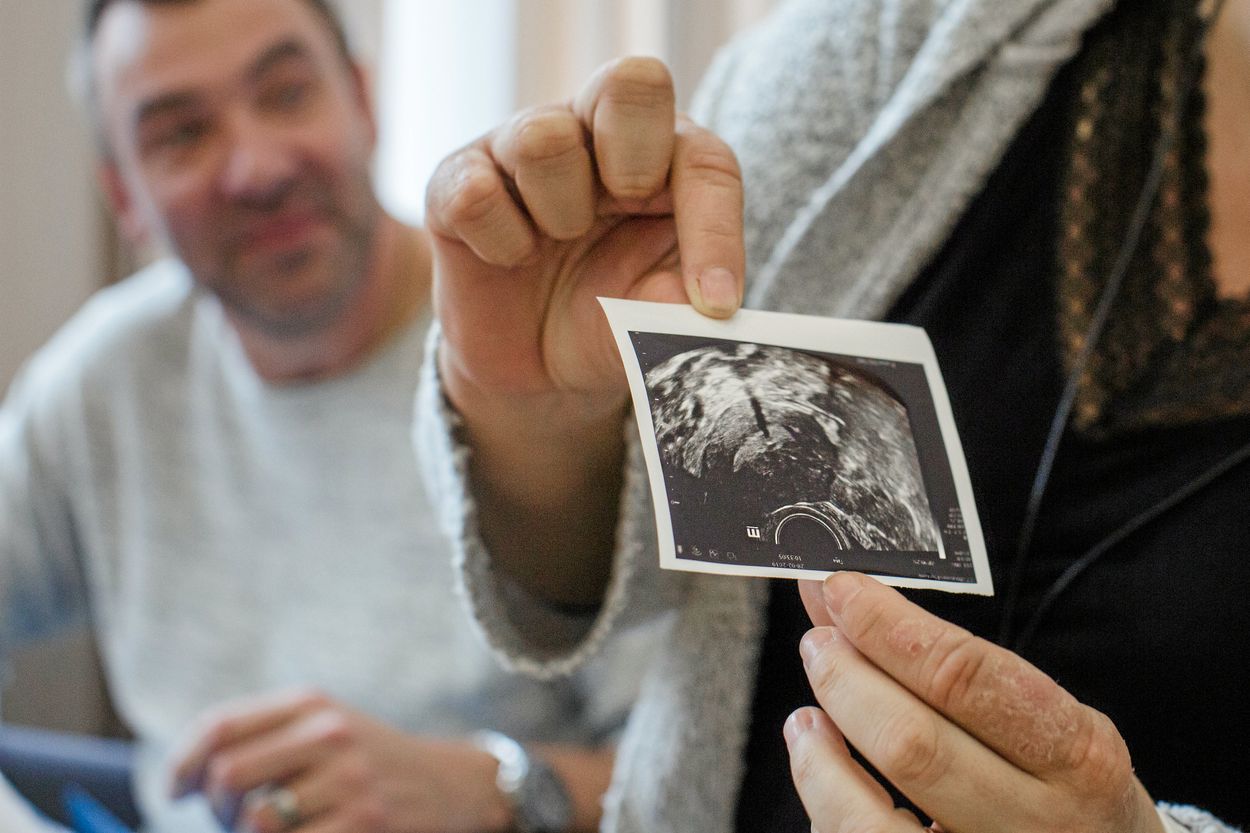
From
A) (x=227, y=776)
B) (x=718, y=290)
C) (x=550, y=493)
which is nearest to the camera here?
(x=718, y=290)

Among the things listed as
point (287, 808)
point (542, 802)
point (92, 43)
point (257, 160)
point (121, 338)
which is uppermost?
point (92, 43)

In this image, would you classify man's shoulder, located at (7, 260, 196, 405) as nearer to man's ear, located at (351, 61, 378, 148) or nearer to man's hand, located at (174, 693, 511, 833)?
man's ear, located at (351, 61, 378, 148)

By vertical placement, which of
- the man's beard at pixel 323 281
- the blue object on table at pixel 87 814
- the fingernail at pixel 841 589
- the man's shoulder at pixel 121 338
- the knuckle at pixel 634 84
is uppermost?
the knuckle at pixel 634 84

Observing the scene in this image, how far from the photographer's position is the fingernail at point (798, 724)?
1.55 feet

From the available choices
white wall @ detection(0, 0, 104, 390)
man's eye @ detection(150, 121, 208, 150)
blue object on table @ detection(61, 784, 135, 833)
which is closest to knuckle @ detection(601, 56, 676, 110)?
man's eye @ detection(150, 121, 208, 150)

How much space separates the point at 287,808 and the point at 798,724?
0.66 meters

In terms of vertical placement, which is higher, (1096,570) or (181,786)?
(1096,570)

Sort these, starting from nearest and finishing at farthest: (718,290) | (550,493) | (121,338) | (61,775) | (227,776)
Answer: (718,290), (550,493), (227,776), (61,775), (121,338)

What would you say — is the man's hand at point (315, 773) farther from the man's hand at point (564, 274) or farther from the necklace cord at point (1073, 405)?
the necklace cord at point (1073, 405)

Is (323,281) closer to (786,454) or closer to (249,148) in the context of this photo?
(249,148)

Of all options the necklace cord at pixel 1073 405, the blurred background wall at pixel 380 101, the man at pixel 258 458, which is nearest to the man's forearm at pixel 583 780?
the man at pixel 258 458

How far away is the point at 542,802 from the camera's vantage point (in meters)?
1.10

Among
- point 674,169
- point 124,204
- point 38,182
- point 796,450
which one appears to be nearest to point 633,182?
point 674,169

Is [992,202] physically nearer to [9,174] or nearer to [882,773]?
[882,773]
